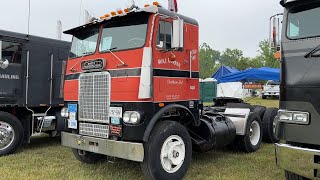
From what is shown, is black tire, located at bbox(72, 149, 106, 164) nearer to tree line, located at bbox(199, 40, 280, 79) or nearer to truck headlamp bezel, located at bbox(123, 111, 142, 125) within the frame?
truck headlamp bezel, located at bbox(123, 111, 142, 125)

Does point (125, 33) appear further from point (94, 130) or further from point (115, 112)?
point (94, 130)

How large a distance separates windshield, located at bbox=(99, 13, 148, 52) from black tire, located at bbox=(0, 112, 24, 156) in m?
3.32

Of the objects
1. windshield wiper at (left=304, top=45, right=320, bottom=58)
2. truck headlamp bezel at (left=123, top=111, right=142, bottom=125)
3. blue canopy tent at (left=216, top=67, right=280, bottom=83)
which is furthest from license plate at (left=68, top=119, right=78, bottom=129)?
blue canopy tent at (left=216, top=67, right=280, bottom=83)

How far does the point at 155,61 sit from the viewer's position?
5164 mm

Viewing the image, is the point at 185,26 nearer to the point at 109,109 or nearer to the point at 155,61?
the point at 155,61

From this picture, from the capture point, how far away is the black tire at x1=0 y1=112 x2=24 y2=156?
739 centimetres

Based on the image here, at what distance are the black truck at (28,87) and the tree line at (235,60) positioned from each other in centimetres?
2662

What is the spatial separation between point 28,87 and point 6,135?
1311mm

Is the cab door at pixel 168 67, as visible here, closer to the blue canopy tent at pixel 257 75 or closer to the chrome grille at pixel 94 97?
the chrome grille at pixel 94 97

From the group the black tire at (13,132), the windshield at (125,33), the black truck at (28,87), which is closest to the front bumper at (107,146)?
the windshield at (125,33)

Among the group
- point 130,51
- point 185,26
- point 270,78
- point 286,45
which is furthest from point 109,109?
point 270,78

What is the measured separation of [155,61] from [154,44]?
0.27 m

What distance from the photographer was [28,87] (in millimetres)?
8141

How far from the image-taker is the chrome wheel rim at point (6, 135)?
24.3ft
